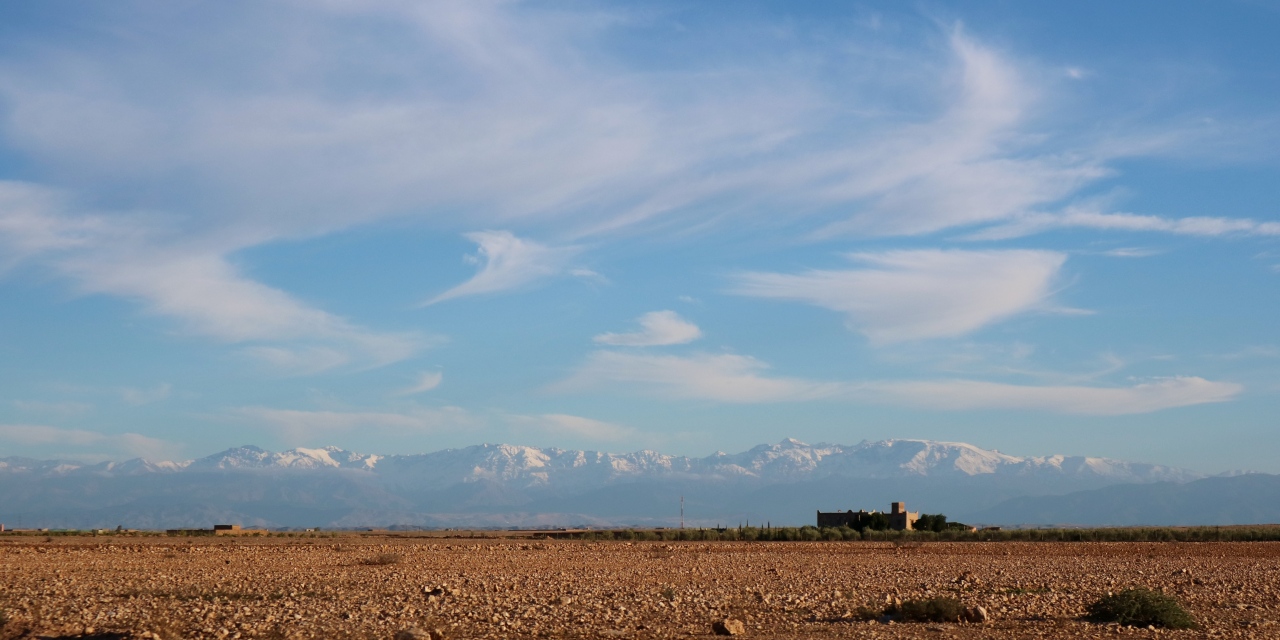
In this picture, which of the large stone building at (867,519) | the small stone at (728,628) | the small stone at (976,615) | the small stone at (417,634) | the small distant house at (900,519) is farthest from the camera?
the large stone building at (867,519)

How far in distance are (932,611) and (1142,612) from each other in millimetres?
3893

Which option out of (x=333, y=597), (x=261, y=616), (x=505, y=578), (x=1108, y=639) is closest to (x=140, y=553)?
(x=505, y=578)

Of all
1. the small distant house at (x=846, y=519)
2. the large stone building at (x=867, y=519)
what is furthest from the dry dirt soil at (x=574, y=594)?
the small distant house at (x=846, y=519)

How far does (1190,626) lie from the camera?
21922 mm

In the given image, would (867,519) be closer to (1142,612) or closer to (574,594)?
(574,594)

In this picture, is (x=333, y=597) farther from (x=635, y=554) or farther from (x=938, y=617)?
(x=635, y=554)

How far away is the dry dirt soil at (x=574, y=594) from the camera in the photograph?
2120cm

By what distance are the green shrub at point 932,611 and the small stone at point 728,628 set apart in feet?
13.2

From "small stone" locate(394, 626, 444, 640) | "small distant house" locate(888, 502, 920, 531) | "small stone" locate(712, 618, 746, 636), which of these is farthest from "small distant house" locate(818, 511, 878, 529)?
"small stone" locate(394, 626, 444, 640)

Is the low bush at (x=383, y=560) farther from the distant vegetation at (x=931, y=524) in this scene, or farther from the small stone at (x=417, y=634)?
the distant vegetation at (x=931, y=524)

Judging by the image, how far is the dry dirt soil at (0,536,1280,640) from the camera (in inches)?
835

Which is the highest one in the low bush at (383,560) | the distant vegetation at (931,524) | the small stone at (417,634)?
the distant vegetation at (931,524)

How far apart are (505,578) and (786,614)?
36.3 ft

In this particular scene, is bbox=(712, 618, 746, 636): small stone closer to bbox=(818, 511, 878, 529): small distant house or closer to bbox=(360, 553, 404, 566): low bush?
bbox=(360, 553, 404, 566): low bush
